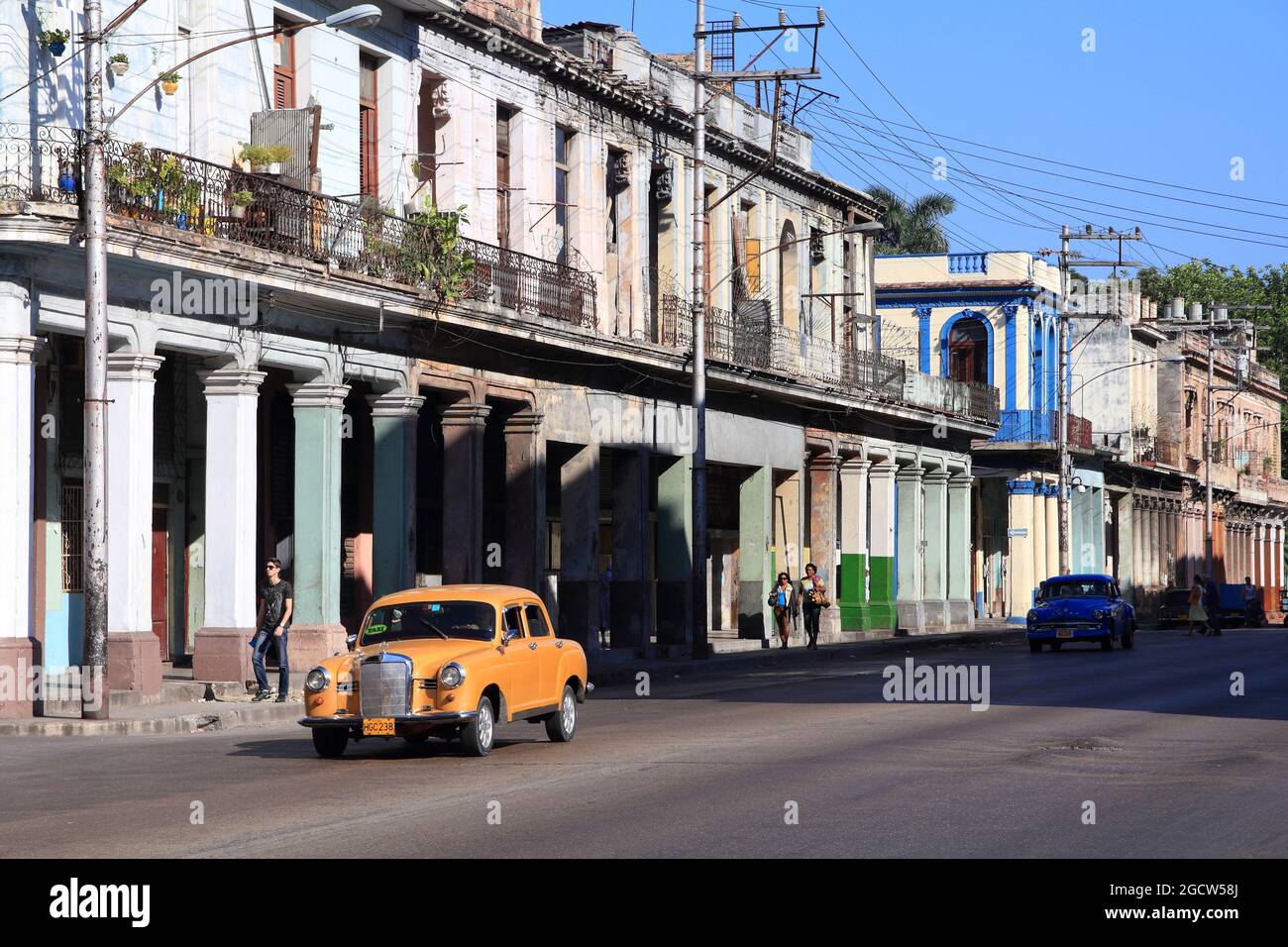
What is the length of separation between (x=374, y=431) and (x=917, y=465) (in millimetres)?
26246

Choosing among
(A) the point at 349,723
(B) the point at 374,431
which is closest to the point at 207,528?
(B) the point at 374,431

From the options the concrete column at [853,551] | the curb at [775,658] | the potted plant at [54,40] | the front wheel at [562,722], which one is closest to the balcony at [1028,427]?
the curb at [775,658]

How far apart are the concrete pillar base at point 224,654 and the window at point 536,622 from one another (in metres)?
7.09

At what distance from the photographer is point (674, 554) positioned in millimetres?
39625

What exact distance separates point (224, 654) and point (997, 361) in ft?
143

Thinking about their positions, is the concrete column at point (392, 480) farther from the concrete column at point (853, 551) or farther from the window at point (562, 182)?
the concrete column at point (853, 551)

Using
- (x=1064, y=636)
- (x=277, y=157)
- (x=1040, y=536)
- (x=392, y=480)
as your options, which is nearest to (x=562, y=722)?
(x=277, y=157)

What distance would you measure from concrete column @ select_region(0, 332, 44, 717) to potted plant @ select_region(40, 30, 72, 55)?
3.09 metres

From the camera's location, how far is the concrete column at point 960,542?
5697 centimetres

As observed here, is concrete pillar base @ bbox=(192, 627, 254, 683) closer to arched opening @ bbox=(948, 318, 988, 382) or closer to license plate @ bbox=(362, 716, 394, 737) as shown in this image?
license plate @ bbox=(362, 716, 394, 737)

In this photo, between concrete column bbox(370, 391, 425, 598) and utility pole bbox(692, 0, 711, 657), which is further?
utility pole bbox(692, 0, 711, 657)

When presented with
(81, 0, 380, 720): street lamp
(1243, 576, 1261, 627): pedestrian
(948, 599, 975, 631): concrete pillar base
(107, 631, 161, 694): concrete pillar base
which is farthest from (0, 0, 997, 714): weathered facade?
(1243, 576, 1261, 627): pedestrian

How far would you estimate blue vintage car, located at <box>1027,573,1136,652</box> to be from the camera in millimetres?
41938

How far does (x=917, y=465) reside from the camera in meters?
53.6
